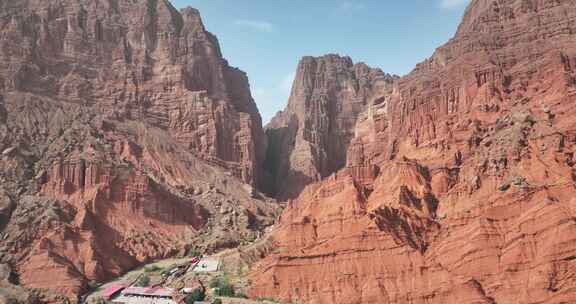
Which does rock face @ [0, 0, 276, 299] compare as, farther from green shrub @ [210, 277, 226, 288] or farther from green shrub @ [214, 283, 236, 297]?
green shrub @ [214, 283, 236, 297]

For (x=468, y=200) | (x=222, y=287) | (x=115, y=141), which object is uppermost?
(x=115, y=141)

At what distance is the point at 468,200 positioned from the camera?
2953 inches

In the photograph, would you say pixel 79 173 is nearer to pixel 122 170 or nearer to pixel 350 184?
pixel 122 170

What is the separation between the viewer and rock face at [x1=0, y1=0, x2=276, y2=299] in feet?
279

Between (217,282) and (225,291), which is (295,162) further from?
(225,291)

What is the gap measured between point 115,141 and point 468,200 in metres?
55.1

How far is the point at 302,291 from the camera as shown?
68312 mm

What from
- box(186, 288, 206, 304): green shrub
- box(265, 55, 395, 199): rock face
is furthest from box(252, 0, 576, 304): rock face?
box(265, 55, 395, 199): rock face

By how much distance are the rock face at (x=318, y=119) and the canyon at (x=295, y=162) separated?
47 centimetres

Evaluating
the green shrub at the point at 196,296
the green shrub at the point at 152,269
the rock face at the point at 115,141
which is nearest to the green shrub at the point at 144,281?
the green shrub at the point at 152,269

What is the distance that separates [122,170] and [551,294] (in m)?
57.3

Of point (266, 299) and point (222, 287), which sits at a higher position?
point (222, 287)

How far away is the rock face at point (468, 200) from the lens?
6562 cm

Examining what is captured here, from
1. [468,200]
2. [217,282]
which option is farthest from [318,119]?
[217,282]
